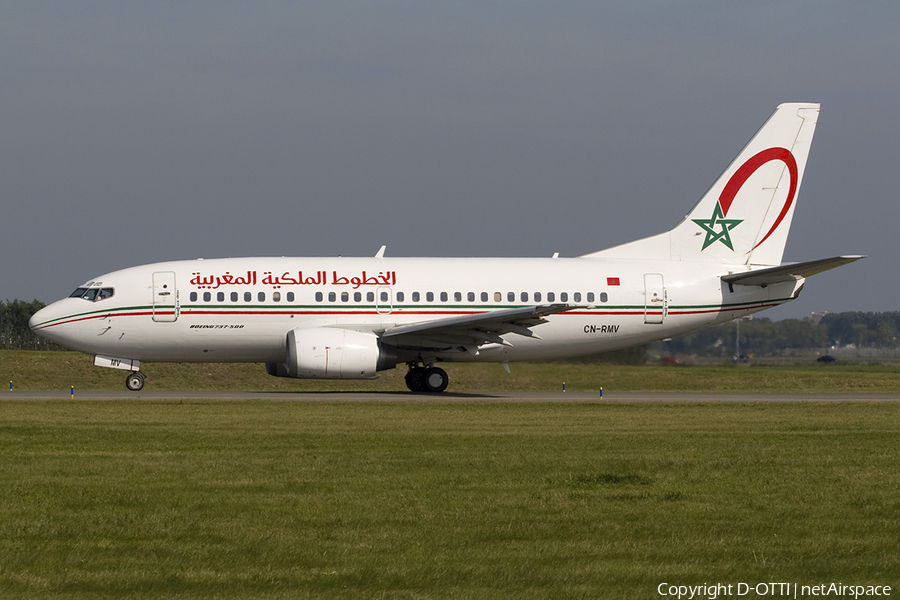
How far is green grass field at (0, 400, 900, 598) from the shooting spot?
24.8ft

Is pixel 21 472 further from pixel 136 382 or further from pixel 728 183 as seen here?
pixel 728 183

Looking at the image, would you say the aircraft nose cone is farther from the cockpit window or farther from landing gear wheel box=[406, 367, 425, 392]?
landing gear wheel box=[406, 367, 425, 392]

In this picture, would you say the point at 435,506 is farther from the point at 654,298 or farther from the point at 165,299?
the point at 654,298

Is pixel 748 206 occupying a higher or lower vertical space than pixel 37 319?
higher

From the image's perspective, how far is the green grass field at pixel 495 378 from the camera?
3484cm

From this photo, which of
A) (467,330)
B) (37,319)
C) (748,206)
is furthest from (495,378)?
(37,319)

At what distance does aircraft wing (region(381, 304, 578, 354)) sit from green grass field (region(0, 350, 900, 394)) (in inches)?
112

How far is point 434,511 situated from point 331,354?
19747 millimetres

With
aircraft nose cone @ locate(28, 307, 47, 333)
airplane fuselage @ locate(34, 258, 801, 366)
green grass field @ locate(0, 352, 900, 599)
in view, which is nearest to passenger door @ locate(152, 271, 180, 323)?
airplane fuselage @ locate(34, 258, 801, 366)

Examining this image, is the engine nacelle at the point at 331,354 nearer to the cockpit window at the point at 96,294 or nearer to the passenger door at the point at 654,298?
the cockpit window at the point at 96,294

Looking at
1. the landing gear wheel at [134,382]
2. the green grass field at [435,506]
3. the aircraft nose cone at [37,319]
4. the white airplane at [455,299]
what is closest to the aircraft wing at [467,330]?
the white airplane at [455,299]

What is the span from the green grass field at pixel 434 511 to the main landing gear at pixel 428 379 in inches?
530

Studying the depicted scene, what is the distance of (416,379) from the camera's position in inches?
1282

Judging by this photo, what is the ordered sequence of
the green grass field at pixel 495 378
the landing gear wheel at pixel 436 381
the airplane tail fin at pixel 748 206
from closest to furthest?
the landing gear wheel at pixel 436 381 < the airplane tail fin at pixel 748 206 < the green grass field at pixel 495 378
